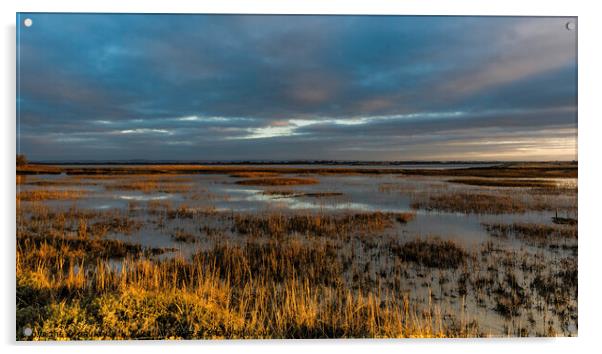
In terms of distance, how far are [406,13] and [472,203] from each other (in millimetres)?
3553

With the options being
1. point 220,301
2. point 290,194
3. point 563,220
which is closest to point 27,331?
point 220,301

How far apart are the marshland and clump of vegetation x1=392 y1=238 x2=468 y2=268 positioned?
0.02 m

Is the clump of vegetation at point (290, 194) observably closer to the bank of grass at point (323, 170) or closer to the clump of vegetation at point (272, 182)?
the clump of vegetation at point (272, 182)

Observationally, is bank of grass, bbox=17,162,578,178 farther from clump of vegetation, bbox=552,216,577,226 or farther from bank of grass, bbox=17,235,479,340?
bank of grass, bbox=17,235,479,340

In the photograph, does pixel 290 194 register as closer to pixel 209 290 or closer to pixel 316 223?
pixel 316 223

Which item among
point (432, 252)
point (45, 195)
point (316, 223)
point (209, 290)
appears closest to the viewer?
point (209, 290)

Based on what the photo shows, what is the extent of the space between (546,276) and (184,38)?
18.9 ft

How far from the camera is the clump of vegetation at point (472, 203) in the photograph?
16.2 ft

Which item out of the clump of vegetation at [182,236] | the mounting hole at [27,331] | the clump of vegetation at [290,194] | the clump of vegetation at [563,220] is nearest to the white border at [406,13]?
the clump of vegetation at [563,220]

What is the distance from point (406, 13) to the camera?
4152 mm

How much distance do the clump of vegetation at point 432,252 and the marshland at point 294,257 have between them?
0.7 inches

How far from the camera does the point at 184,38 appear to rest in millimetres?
4113

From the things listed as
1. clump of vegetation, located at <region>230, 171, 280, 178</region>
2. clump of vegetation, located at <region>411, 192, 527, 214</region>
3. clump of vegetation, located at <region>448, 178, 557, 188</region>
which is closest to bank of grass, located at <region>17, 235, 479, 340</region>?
clump of vegetation, located at <region>230, 171, 280, 178</region>
